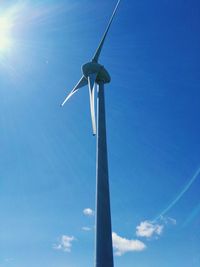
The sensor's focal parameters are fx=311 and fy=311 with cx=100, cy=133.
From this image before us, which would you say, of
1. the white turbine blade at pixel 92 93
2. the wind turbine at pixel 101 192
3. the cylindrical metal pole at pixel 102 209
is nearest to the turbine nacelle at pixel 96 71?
the wind turbine at pixel 101 192

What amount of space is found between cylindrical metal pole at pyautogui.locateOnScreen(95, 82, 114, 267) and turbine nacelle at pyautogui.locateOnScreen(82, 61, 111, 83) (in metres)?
11.2

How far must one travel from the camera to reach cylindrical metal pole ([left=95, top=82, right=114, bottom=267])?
24688 millimetres

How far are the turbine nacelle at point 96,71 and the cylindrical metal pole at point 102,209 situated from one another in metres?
11.2

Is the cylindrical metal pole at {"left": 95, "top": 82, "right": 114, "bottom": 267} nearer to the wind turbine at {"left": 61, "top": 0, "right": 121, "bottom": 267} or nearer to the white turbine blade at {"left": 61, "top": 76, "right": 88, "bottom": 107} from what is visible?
the wind turbine at {"left": 61, "top": 0, "right": 121, "bottom": 267}

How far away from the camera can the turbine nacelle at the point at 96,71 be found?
141 feet

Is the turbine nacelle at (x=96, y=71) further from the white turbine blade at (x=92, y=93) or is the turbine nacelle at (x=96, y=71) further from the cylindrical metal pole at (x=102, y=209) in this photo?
the cylindrical metal pole at (x=102, y=209)

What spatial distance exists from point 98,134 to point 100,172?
4.84 m

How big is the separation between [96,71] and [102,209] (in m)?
21.9

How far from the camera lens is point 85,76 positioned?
144ft

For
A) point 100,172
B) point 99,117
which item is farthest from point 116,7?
point 100,172

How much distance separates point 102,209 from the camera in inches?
1063

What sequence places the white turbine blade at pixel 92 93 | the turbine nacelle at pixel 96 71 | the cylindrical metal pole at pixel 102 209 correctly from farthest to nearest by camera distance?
the turbine nacelle at pixel 96 71 → the white turbine blade at pixel 92 93 → the cylindrical metal pole at pixel 102 209

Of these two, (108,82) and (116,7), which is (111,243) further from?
(116,7)

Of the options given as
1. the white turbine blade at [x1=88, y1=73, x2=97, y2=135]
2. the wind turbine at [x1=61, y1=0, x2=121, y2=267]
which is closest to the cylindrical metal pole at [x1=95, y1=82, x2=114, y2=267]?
the wind turbine at [x1=61, y1=0, x2=121, y2=267]
